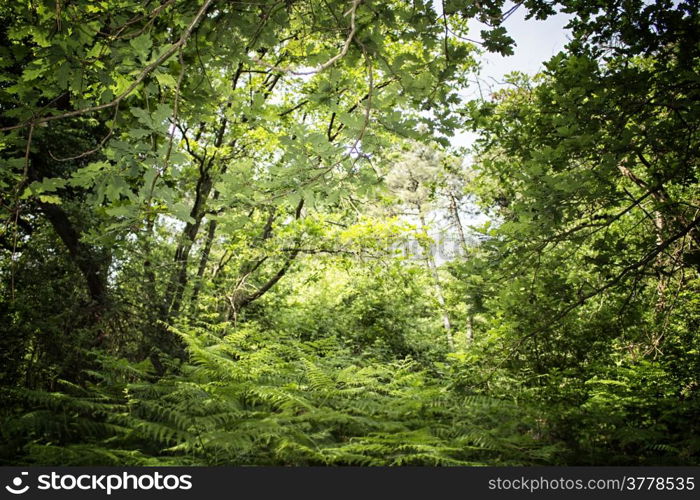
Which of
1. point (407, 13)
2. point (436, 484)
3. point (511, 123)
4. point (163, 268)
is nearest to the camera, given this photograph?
point (407, 13)

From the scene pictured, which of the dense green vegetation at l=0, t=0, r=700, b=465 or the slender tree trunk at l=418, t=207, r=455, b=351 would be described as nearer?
the dense green vegetation at l=0, t=0, r=700, b=465

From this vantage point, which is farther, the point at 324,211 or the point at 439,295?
the point at 439,295

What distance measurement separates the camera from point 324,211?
4367mm

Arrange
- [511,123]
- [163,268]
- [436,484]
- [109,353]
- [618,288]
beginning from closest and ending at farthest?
Answer: [436,484], [618,288], [511,123], [109,353], [163,268]

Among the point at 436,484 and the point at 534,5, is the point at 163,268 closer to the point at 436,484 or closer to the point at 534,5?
the point at 436,484

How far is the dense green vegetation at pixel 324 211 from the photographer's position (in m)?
2.23

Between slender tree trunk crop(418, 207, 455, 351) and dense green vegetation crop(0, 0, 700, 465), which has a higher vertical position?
slender tree trunk crop(418, 207, 455, 351)

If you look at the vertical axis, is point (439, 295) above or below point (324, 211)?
above

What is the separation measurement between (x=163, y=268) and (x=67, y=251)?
1.15 meters

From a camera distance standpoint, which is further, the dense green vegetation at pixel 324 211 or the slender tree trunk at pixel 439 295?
the slender tree trunk at pixel 439 295

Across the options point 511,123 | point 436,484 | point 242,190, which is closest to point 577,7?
point 511,123

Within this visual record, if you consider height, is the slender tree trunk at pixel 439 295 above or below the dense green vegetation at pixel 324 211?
above

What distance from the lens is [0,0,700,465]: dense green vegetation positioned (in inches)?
87.7

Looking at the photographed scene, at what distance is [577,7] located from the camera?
109 inches
